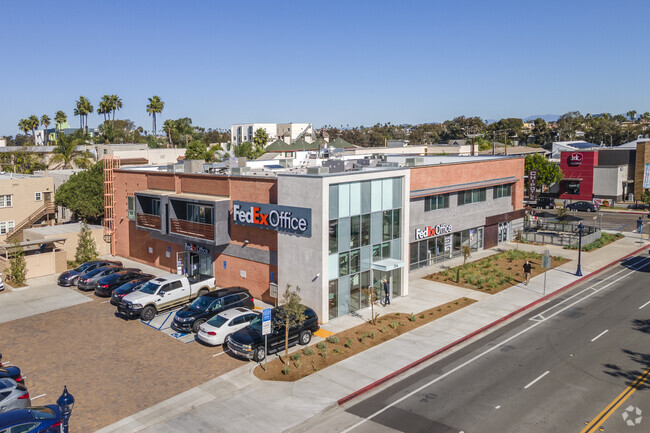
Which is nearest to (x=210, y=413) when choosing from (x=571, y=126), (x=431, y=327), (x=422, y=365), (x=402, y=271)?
(x=422, y=365)

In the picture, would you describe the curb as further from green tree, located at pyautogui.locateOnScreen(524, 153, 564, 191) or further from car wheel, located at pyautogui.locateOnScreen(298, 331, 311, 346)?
green tree, located at pyautogui.locateOnScreen(524, 153, 564, 191)

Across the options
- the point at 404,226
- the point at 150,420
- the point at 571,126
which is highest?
the point at 571,126

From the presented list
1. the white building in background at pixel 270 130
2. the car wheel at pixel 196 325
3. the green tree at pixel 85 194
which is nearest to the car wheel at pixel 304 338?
the car wheel at pixel 196 325

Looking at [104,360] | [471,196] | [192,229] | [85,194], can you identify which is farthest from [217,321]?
[85,194]

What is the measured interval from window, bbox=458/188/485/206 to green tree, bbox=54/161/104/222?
110 feet

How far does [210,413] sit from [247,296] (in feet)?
34.4

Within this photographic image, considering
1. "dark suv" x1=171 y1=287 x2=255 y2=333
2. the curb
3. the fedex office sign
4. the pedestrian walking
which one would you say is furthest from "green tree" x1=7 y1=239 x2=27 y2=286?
the curb

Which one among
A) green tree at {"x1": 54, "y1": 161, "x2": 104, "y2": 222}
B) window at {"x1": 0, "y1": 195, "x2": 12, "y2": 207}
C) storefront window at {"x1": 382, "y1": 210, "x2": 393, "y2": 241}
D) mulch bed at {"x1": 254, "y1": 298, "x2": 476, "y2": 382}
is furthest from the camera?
green tree at {"x1": 54, "y1": 161, "x2": 104, "y2": 222}

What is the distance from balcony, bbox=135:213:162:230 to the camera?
124 feet

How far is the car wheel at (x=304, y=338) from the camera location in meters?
24.6

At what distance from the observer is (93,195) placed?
1937 inches

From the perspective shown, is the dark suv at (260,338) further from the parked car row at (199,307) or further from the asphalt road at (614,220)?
the asphalt road at (614,220)

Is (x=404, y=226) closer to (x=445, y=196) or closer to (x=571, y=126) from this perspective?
(x=445, y=196)

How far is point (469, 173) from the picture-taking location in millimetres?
44000
